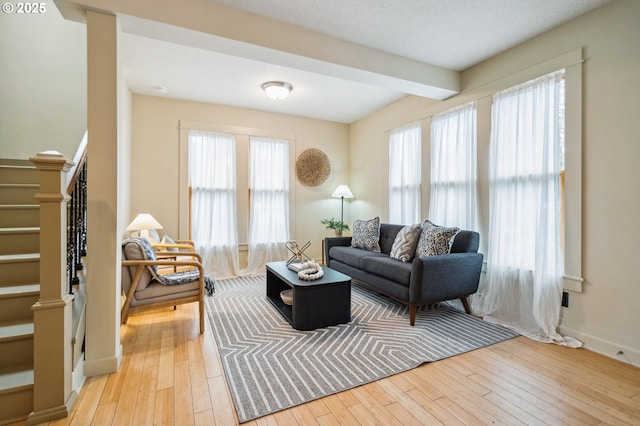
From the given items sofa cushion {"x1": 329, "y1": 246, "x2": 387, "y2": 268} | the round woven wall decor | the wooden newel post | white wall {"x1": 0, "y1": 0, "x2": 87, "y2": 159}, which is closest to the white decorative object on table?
sofa cushion {"x1": 329, "y1": 246, "x2": 387, "y2": 268}

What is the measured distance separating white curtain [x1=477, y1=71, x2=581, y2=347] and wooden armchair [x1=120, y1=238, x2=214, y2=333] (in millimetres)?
3079

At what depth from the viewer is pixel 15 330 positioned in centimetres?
172

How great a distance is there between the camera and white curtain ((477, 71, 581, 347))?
2.62 metres

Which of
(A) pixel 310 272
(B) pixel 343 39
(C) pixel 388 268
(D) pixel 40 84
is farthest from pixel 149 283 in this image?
(B) pixel 343 39

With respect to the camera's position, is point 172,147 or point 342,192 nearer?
point 172,147

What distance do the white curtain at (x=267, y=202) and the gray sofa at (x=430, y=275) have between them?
6.44 feet

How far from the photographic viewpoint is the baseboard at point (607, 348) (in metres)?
2.16

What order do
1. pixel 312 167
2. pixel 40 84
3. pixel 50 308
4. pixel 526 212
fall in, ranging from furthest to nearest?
pixel 312 167 → pixel 40 84 → pixel 526 212 → pixel 50 308

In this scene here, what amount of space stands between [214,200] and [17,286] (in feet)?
9.20

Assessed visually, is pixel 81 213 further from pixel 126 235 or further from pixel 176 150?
pixel 176 150

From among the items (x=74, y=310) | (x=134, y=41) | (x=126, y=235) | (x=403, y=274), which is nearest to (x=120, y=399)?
(x=74, y=310)

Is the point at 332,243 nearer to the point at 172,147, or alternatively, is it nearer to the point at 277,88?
the point at 277,88

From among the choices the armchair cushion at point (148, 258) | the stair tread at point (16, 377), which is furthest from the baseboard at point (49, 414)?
the armchair cushion at point (148, 258)

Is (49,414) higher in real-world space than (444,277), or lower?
lower
